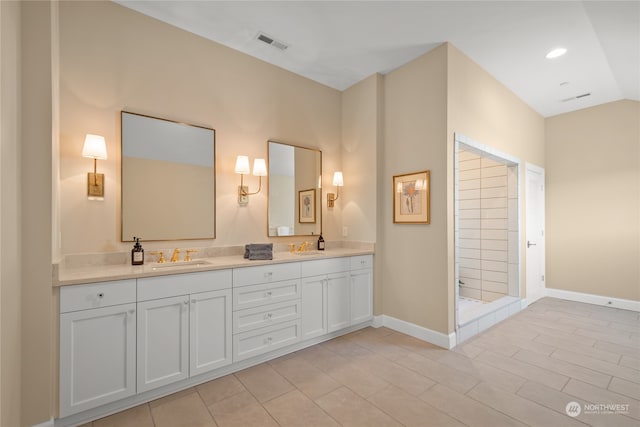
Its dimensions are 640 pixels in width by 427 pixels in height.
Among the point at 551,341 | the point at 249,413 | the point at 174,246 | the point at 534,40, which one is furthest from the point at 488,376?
the point at 534,40

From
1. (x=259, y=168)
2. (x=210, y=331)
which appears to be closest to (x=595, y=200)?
(x=259, y=168)

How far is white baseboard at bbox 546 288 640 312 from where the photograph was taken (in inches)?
163

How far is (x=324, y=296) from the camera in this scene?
303cm

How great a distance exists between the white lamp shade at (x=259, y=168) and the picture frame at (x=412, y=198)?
1568 mm

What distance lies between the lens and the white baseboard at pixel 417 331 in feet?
9.50

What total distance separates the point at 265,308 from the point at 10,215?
5.89ft

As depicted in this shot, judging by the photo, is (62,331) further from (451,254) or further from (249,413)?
(451,254)

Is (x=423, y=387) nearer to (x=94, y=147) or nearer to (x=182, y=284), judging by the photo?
(x=182, y=284)

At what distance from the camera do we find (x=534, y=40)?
112 inches

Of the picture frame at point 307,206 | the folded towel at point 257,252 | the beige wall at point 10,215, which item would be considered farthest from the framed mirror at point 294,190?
the beige wall at point 10,215

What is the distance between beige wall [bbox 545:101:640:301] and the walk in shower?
144cm

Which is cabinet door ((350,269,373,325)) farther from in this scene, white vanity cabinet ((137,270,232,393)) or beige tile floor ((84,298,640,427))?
white vanity cabinet ((137,270,232,393))

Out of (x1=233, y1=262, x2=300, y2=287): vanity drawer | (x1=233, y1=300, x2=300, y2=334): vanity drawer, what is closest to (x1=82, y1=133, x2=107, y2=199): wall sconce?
(x1=233, y1=262, x2=300, y2=287): vanity drawer

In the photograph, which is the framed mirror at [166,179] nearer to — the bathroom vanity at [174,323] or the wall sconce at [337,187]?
the bathroom vanity at [174,323]
